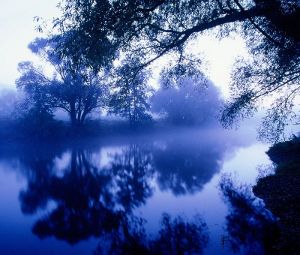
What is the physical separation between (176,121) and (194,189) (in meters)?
52.4

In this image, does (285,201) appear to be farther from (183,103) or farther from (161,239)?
(183,103)

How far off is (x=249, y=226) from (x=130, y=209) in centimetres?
603

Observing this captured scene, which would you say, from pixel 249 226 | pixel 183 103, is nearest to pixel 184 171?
pixel 249 226

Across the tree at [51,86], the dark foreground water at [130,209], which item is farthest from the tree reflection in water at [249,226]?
the tree at [51,86]

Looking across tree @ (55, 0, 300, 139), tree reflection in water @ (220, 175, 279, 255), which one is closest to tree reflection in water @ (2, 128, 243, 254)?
tree reflection in water @ (220, 175, 279, 255)

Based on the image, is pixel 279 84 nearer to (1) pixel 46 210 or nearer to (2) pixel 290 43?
(2) pixel 290 43

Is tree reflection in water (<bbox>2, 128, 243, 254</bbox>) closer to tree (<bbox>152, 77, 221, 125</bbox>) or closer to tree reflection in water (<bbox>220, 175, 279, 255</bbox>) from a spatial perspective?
tree reflection in water (<bbox>220, 175, 279, 255</bbox>)

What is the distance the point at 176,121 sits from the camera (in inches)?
2766

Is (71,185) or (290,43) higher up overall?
(290,43)

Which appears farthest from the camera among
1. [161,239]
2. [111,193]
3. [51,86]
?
[51,86]

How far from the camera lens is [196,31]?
13297 mm

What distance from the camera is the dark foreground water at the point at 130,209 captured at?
404 inches

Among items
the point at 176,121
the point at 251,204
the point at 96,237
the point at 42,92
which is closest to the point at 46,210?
the point at 96,237

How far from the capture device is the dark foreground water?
10258 millimetres
